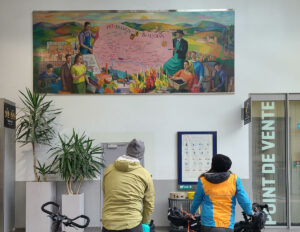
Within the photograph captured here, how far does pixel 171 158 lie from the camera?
7.95m

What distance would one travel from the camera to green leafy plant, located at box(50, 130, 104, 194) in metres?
7.36

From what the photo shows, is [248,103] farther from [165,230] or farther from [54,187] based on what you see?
[54,187]

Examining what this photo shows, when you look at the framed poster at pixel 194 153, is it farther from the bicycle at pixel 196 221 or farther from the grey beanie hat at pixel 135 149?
the grey beanie hat at pixel 135 149

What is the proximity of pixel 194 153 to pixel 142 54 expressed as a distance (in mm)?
2064

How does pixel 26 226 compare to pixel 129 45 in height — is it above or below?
below

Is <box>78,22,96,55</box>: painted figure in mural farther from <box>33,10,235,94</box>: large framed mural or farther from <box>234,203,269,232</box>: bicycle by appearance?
<box>234,203,269,232</box>: bicycle

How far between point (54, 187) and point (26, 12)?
10.8 feet

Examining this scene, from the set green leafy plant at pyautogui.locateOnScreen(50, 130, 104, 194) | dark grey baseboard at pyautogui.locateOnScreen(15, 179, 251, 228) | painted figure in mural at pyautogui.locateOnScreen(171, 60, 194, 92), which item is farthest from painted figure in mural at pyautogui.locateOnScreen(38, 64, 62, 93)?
painted figure in mural at pyautogui.locateOnScreen(171, 60, 194, 92)

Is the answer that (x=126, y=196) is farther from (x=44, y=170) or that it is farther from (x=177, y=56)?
(x=177, y=56)

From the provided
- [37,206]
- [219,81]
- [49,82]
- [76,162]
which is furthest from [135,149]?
[49,82]

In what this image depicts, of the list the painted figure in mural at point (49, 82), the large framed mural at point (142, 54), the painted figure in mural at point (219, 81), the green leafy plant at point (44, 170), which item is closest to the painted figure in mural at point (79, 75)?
the large framed mural at point (142, 54)

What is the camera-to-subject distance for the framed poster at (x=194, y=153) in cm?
789

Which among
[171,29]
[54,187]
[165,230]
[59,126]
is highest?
[171,29]

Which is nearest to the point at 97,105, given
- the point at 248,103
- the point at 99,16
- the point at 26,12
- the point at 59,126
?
the point at 59,126
